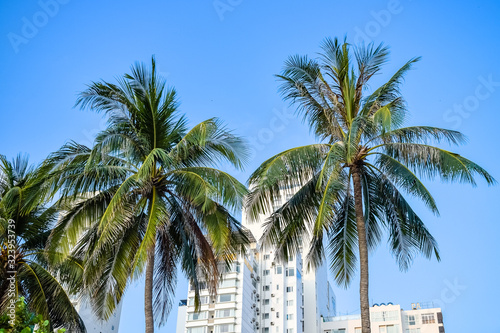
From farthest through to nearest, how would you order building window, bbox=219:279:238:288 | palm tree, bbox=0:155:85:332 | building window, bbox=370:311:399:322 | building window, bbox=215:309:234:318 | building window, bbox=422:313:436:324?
building window, bbox=370:311:399:322 < building window, bbox=422:313:436:324 < building window, bbox=219:279:238:288 < building window, bbox=215:309:234:318 < palm tree, bbox=0:155:85:332

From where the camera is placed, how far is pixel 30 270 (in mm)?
21391

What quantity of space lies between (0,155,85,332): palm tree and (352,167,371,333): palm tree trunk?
9372mm

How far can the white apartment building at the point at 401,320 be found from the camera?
92.8 meters

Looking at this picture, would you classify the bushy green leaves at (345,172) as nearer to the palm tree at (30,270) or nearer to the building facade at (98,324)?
the palm tree at (30,270)

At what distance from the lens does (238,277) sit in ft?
294

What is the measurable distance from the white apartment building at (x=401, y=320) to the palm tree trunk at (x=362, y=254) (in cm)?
7718

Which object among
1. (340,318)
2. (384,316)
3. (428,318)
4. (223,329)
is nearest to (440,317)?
(428,318)

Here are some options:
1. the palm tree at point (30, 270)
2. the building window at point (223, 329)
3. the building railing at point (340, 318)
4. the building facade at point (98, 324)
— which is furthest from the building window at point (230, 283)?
the palm tree at point (30, 270)

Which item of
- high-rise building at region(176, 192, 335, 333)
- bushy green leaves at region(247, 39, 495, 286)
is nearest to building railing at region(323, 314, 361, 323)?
high-rise building at region(176, 192, 335, 333)

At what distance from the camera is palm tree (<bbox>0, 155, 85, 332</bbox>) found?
20.9 meters

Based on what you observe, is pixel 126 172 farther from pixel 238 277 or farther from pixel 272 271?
pixel 272 271

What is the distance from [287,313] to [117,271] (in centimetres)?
7896

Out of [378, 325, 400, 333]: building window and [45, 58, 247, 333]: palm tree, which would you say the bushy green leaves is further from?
[378, 325, 400, 333]: building window

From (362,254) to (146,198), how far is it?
700 cm
